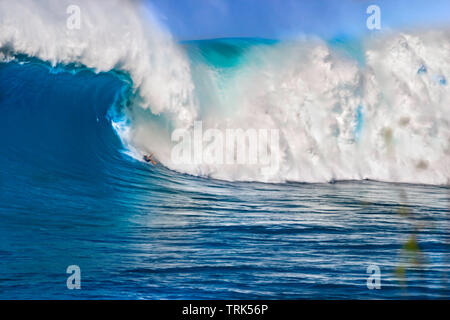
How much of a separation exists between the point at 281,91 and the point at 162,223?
633cm

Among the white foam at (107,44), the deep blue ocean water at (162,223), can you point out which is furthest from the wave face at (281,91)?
the deep blue ocean water at (162,223)

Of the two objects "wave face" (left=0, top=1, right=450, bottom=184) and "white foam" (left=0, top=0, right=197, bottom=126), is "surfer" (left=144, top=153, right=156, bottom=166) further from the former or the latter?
"white foam" (left=0, top=0, right=197, bottom=126)

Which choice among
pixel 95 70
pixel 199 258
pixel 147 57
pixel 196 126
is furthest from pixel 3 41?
pixel 199 258

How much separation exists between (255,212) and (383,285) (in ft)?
11.4

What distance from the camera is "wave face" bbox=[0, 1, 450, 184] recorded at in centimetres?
1173

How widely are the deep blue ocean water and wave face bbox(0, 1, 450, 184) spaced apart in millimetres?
461

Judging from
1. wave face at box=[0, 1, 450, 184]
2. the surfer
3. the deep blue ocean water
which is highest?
wave face at box=[0, 1, 450, 184]

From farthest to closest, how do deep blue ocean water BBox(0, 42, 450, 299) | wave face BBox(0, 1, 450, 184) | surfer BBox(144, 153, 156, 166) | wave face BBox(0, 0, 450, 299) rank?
wave face BBox(0, 1, 450, 184) < surfer BBox(144, 153, 156, 166) < wave face BBox(0, 0, 450, 299) < deep blue ocean water BBox(0, 42, 450, 299)

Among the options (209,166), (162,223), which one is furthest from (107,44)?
(162,223)

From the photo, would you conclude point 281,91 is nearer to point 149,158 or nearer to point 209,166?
point 209,166

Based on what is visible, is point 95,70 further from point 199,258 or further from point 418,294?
point 418,294

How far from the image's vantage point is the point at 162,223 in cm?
744

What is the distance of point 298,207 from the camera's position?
8.88m

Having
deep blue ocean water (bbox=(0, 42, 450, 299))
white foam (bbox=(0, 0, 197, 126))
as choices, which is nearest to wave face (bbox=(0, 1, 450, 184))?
white foam (bbox=(0, 0, 197, 126))
